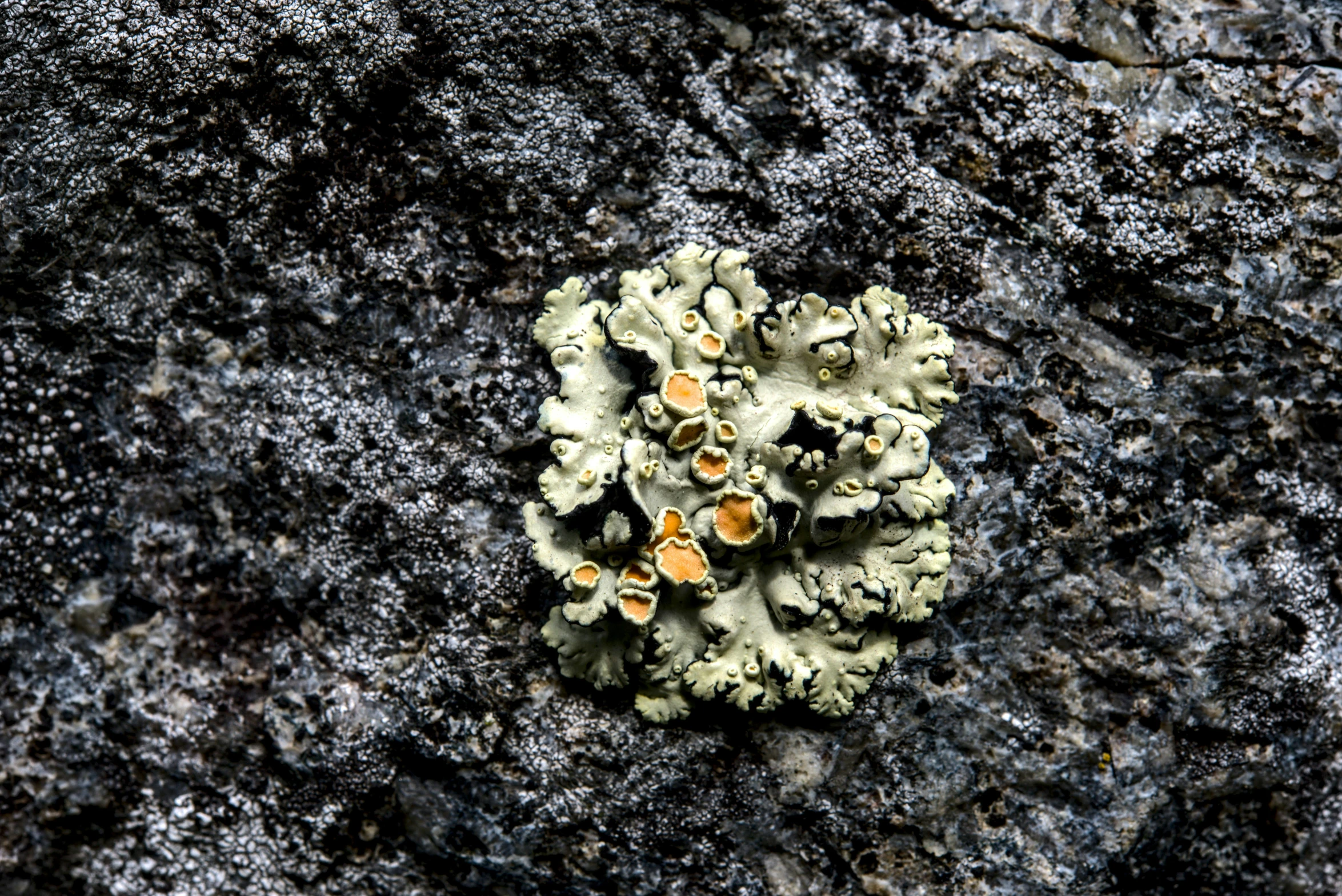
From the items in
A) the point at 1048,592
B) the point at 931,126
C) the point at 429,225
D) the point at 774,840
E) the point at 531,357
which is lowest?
the point at 774,840

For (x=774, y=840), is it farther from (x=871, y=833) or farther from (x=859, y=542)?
(x=859, y=542)

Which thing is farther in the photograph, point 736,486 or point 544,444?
point 544,444

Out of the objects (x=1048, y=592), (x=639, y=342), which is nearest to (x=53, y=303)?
(x=639, y=342)
